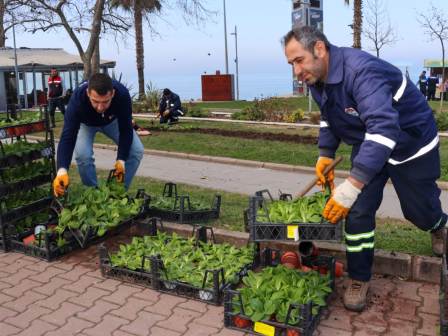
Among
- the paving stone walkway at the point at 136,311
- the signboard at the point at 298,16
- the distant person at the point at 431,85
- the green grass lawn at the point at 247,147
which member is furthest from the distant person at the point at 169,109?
the distant person at the point at 431,85

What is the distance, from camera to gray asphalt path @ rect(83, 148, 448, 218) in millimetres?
7676

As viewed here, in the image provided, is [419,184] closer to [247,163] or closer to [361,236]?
[361,236]

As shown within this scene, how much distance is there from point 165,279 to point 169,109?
1146cm

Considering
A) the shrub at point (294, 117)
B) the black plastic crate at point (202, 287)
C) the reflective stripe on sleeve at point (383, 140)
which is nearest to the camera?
the reflective stripe on sleeve at point (383, 140)

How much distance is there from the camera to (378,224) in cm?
562

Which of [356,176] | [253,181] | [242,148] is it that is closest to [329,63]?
[356,176]

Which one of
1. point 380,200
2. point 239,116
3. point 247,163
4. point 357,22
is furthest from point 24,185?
point 357,22

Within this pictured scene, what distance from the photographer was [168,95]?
15.1m

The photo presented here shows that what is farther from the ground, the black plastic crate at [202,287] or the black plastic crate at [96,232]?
the black plastic crate at [96,232]

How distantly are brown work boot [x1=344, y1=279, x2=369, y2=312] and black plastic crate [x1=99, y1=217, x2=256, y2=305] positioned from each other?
839 millimetres

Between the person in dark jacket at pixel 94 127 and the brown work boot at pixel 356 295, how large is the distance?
2.65m

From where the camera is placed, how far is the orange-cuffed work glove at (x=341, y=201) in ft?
10.6

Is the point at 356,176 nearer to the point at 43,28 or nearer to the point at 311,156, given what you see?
the point at 311,156

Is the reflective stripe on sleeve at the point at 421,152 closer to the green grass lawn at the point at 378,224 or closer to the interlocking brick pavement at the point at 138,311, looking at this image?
the interlocking brick pavement at the point at 138,311
